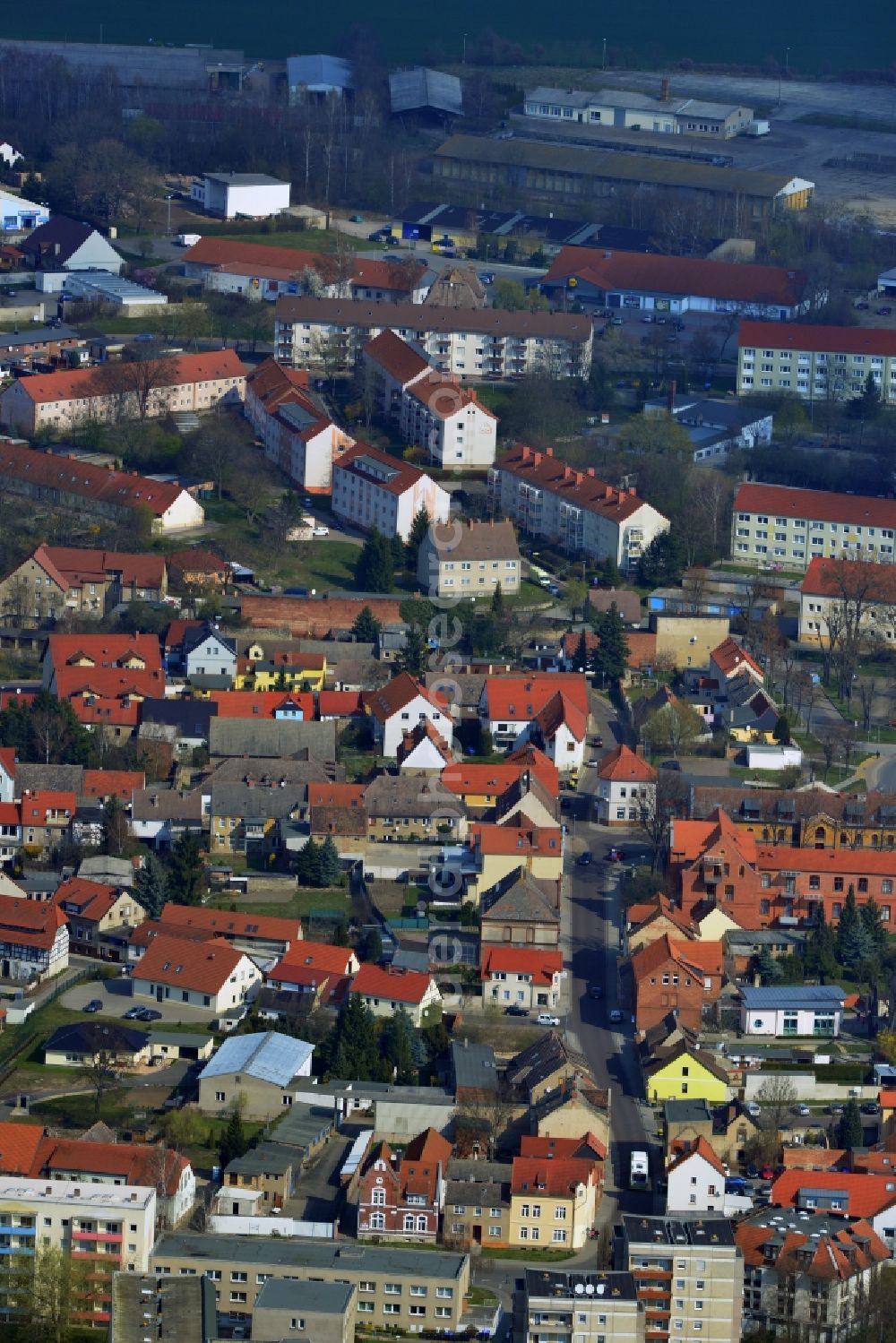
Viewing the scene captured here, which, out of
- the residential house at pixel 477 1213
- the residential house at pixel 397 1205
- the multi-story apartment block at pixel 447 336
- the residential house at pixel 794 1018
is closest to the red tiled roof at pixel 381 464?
the multi-story apartment block at pixel 447 336

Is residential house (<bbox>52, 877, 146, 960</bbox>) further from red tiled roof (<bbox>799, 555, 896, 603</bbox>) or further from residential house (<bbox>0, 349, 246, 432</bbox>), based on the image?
residential house (<bbox>0, 349, 246, 432</bbox>)

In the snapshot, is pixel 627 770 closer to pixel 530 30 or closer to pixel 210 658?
pixel 210 658

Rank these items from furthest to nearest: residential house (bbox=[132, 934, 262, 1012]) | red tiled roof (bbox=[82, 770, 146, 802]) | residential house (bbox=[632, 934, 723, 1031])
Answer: red tiled roof (bbox=[82, 770, 146, 802])
residential house (bbox=[132, 934, 262, 1012])
residential house (bbox=[632, 934, 723, 1031])

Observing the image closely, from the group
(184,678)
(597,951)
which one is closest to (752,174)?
(184,678)

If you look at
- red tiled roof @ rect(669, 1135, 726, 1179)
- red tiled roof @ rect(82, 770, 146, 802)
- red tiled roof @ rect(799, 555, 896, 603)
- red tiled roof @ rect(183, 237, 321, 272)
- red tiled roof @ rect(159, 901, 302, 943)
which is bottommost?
red tiled roof @ rect(159, 901, 302, 943)

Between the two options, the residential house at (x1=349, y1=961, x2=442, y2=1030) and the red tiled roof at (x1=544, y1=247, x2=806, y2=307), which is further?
the red tiled roof at (x1=544, y1=247, x2=806, y2=307)

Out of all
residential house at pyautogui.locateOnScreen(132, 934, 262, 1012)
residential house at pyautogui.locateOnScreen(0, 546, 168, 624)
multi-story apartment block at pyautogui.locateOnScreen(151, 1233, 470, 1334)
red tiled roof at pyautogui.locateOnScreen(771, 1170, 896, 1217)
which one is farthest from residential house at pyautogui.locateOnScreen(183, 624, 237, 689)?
multi-story apartment block at pyautogui.locateOnScreen(151, 1233, 470, 1334)
